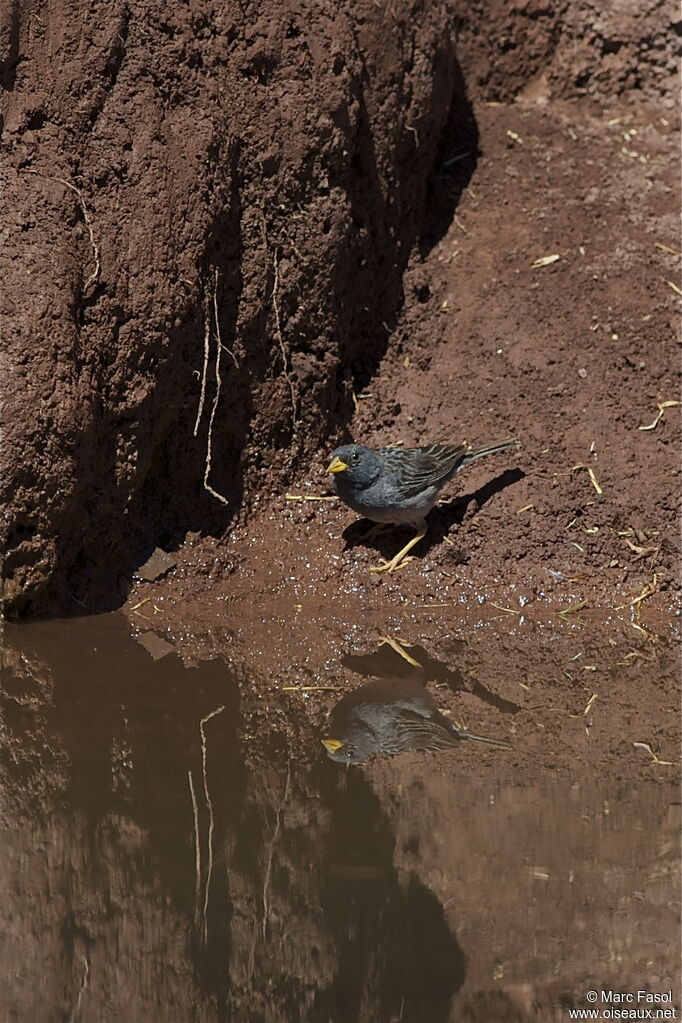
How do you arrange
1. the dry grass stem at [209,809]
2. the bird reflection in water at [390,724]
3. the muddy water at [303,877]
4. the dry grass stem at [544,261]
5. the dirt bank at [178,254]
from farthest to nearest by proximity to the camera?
the dry grass stem at [544,261], the dirt bank at [178,254], the bird reflection in water at [390,724], the dry grass stem at [209,809], the muddy water at [303,877]

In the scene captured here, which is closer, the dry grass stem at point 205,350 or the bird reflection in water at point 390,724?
the bird reflection in water at point 390,724

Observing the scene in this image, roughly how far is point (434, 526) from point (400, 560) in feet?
1.04

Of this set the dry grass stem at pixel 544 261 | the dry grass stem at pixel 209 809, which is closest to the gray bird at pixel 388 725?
the dry grass stem at pixel 209 809

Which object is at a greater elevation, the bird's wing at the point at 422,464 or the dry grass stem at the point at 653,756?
the bird's wing at the point at 422,464

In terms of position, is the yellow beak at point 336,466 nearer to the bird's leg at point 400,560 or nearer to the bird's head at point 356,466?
the bird's head at point 356,466

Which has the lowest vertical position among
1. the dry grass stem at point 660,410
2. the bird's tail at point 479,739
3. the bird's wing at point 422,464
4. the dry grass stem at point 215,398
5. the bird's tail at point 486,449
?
the bird's tail at point 479,739

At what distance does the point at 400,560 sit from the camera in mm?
6695

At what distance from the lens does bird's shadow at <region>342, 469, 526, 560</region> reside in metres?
6.80

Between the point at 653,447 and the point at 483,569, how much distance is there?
1250mm

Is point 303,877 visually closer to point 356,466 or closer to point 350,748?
point 350,748

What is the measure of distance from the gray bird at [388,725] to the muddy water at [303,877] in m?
0.09

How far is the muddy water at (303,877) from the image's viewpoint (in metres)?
3.65

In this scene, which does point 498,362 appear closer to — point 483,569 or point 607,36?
point 483,569

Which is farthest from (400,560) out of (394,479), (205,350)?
(205,350)
